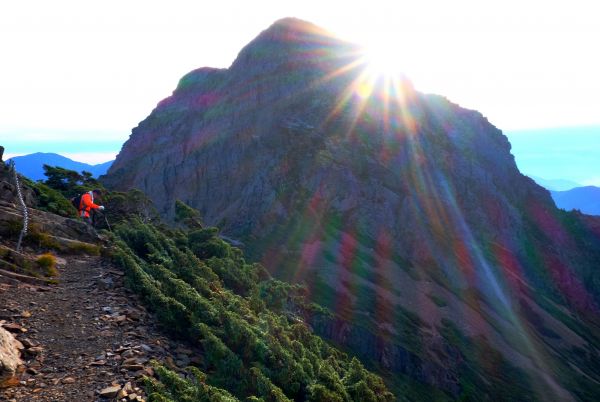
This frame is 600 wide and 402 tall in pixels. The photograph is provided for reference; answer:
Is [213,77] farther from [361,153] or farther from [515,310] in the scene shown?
[515,310]

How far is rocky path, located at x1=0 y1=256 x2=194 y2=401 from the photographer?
9695 millimetres

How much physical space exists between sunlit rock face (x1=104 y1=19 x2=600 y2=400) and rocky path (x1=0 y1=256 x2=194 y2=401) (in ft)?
112

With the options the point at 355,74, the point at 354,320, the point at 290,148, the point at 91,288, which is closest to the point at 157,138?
the point at 290,148

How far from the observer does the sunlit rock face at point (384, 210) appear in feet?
193

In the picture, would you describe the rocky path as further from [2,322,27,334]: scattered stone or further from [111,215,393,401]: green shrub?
[111,215,393,401]: green shrub

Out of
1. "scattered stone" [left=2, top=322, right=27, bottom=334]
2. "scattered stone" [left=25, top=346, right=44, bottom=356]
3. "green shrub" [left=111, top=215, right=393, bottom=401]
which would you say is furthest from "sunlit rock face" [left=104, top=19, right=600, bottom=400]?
"scattered stone" [left=25, top=346, right=44, bottom=356]

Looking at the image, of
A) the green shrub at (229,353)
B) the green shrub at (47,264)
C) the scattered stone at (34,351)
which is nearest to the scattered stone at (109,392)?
the green shrub at (229,353)

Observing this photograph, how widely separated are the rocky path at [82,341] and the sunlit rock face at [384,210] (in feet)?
112

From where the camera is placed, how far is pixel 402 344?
53844 mm

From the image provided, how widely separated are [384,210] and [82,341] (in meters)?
78.6

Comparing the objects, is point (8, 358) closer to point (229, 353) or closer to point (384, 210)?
point (229, 353)

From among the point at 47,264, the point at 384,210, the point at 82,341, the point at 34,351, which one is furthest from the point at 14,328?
the point at 384,210

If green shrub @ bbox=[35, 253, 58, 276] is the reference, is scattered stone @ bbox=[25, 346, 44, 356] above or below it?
below

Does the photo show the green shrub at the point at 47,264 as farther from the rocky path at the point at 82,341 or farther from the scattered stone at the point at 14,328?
the scattered stone at the point at 14,328
